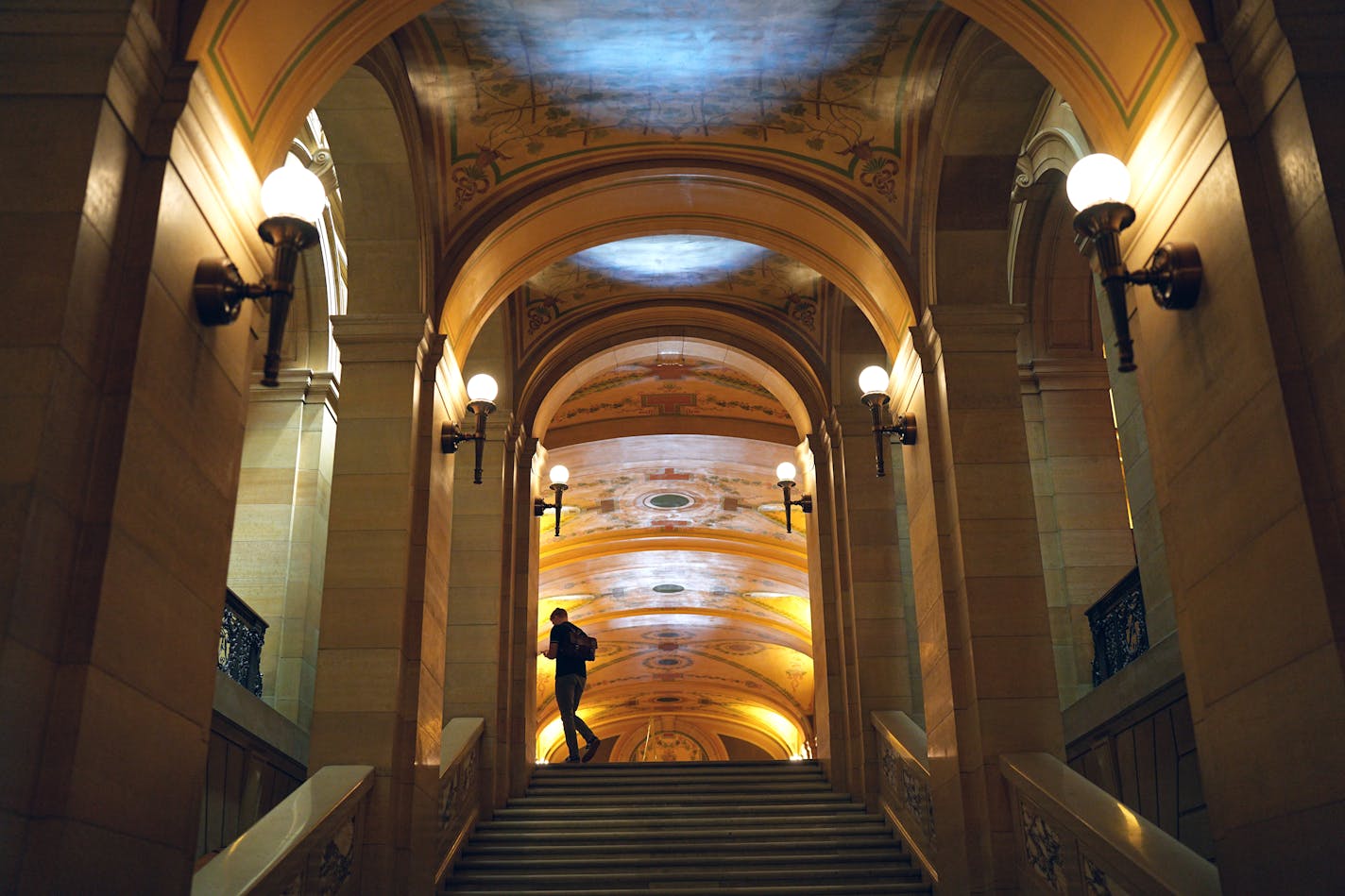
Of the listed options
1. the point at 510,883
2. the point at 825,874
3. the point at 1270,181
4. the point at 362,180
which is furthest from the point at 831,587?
the point at 1270,181

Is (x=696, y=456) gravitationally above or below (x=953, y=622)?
above

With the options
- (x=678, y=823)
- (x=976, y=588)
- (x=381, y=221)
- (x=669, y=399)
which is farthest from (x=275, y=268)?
(x=669, y=399)

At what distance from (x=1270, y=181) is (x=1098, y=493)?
6139mm

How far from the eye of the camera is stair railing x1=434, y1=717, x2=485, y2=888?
7.86 meters

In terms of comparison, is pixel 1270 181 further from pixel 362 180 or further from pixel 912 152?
pixel 362 180

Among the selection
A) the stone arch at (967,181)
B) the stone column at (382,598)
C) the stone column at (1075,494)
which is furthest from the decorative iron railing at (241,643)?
the stone column at (1075,494)

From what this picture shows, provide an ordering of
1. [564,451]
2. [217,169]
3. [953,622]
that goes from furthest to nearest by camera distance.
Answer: [564,451]
[953,622]
[217,169]

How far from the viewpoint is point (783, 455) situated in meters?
15.6

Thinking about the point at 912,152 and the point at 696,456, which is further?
the point at 696,456

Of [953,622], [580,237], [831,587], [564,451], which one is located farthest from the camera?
[564,451]

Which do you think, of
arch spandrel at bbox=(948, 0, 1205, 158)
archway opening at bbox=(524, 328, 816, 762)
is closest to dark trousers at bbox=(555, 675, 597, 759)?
archway opening at bbox=(524, 328, 816, 762)

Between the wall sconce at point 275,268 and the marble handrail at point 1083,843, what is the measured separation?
146 inches

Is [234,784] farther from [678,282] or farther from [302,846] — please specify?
[678,282]

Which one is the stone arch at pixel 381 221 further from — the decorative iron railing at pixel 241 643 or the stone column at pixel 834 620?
the stone column at pixel 834 620
